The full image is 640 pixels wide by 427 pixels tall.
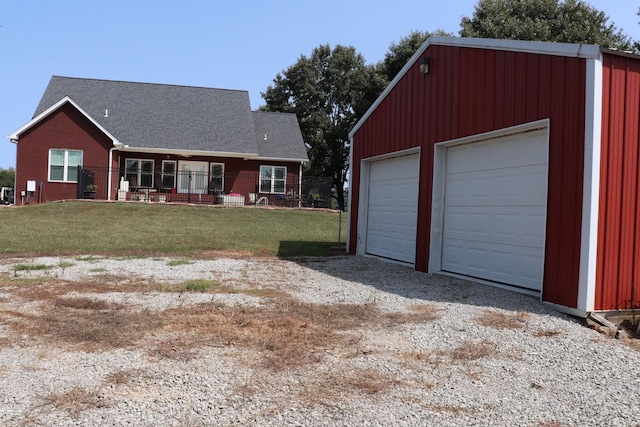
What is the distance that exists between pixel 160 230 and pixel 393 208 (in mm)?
8269

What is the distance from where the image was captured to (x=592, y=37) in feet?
103

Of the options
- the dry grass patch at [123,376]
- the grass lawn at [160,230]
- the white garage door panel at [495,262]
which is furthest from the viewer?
the grass lawn at [160,230]

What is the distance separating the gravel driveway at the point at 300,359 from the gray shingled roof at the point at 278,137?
62.6 ft

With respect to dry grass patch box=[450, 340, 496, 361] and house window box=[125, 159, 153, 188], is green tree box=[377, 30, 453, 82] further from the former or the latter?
dry grass patch box=[450, 340, 496, 361]

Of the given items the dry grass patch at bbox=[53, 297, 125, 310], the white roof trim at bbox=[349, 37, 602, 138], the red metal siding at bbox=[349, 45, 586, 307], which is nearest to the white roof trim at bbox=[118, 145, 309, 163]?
the red metal siding at bbox=[349, 45, 586, 307]

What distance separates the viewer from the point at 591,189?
584 centimetres

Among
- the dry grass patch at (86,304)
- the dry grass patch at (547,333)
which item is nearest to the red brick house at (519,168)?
the dry grass patch at (547,333)

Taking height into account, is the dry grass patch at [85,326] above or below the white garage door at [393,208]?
below

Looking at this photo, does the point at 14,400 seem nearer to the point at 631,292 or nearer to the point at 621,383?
the point at 621,383

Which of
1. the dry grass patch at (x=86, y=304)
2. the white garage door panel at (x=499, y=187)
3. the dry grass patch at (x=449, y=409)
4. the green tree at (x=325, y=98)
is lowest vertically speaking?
the dry grass patch at (x=449, y=409)

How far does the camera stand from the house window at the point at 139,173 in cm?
2391

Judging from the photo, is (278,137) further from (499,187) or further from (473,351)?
(473,351)

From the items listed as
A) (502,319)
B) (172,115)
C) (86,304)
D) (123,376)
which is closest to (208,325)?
(123,376)

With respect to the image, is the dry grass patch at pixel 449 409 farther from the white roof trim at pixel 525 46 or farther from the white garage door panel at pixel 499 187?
the white roof trim at pixel 525 46
